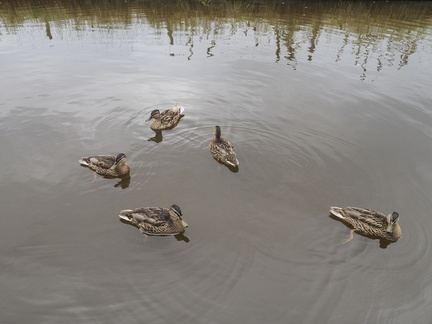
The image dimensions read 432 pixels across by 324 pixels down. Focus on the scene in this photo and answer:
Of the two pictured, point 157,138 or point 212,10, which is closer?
point 157,138

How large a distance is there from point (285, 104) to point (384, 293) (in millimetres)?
6516

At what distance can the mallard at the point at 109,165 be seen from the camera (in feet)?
21.3

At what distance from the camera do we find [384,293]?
454 centimetres

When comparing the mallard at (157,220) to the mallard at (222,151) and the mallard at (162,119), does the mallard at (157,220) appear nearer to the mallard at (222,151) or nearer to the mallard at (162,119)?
the mallard at (222,151)

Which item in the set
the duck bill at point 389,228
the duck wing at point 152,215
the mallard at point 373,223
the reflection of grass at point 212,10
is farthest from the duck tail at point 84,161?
the reflection of grass at point 212,10

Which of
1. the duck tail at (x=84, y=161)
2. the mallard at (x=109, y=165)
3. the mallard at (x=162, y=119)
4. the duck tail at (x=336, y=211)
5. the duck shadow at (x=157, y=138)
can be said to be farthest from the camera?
the mallard at (x=162, y=119)

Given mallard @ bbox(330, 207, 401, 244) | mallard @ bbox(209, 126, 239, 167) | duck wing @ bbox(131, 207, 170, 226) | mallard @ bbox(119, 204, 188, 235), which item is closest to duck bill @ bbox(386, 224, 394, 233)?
mallard @ bbox(330, 207, 401, 244)

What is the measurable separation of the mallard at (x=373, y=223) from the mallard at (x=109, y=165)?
→ 4.72 metres

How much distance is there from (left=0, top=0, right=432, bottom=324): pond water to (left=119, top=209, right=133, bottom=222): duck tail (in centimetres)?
19

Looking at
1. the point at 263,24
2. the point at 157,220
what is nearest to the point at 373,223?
the point at 157,220

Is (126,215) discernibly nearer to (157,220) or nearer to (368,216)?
(157,220)

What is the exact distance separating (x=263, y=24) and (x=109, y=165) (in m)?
17.2

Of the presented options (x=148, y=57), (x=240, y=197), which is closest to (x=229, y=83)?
(x=148, y=57)

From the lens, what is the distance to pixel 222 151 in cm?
706
